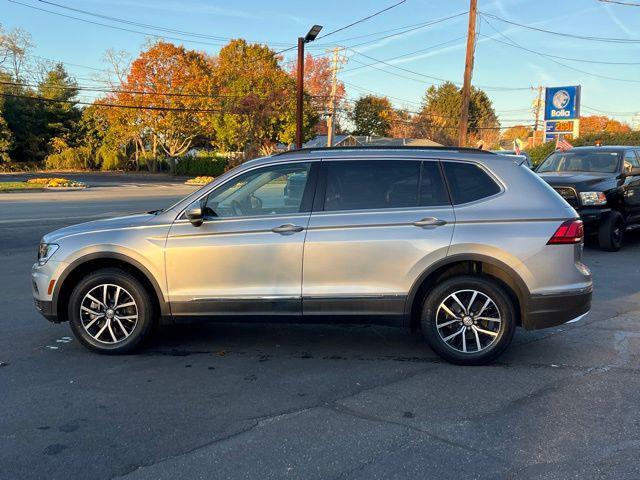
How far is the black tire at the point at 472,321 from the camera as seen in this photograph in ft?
15.8

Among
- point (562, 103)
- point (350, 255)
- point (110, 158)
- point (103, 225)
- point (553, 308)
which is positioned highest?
point (562, 103)

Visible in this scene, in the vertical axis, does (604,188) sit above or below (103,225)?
above

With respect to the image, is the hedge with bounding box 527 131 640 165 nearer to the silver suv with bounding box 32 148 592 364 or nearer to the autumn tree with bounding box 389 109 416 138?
the silver suv with bounding box 32 148 592 364

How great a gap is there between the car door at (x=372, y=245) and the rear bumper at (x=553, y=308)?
0.91 meters

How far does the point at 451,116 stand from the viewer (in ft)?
255

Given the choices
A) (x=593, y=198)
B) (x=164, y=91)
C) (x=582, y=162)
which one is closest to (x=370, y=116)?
(x=164, y=91)

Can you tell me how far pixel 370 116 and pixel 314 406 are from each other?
73.7m

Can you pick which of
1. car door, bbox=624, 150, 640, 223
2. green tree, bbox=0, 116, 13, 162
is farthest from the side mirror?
green tree, bbox=0, 116, 13, 162

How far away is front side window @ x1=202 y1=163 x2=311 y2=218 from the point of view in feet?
16.5

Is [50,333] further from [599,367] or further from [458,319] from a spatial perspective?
[599,367]

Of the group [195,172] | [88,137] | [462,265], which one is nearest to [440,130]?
[195,172]

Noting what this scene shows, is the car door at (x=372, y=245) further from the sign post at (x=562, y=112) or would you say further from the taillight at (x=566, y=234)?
the sign post at (x=562, y=112)

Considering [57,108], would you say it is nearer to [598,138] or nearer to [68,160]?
[68,160]

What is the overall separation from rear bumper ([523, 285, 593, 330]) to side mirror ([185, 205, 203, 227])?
9.59 ft
